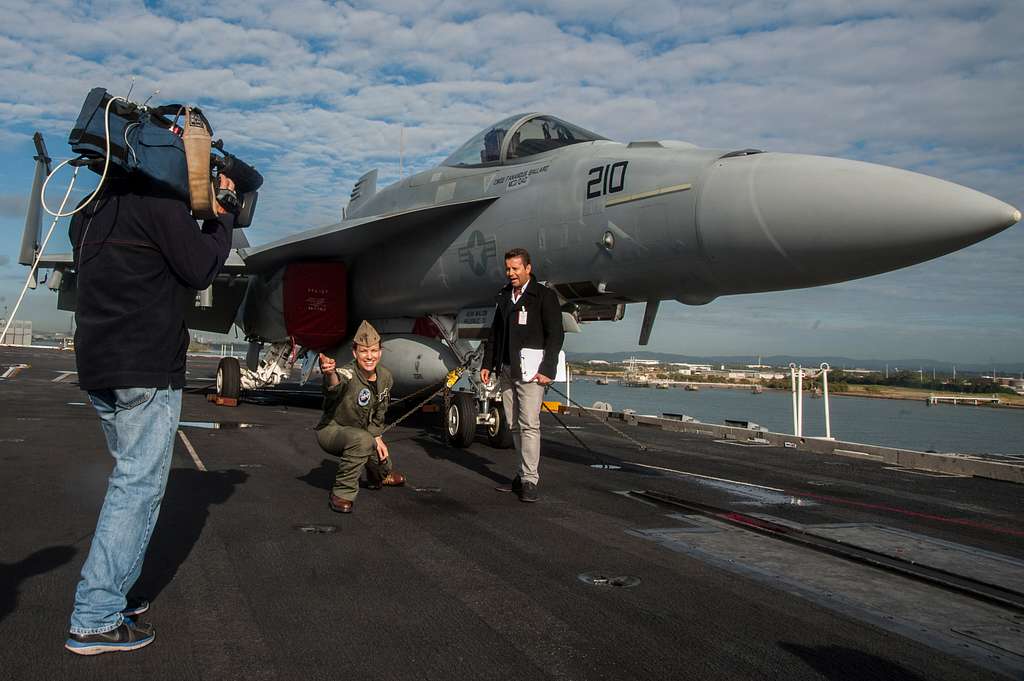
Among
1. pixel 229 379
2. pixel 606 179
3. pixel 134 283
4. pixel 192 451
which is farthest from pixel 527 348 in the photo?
pixel 229 379

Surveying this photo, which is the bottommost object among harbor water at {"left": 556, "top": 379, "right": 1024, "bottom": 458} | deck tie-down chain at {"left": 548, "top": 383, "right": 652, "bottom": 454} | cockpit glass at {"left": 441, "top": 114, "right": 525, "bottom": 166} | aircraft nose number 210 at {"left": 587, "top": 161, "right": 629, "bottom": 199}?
harbor water at {"left": 556, "top": 379, "right": 1024, "bottom": 458}

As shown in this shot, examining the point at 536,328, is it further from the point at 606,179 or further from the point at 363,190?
the point at 363,190

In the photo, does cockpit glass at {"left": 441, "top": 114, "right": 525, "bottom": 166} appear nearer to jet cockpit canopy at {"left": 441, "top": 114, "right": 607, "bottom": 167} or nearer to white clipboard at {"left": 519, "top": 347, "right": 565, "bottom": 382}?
jet cockpit canopy at {"left": 441, "top": 114, "right": 607, "bottom": 167}

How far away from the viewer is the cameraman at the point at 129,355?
8.30 feet

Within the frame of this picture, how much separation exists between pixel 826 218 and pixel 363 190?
937 centimetres

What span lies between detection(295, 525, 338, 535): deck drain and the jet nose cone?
11.7 feet

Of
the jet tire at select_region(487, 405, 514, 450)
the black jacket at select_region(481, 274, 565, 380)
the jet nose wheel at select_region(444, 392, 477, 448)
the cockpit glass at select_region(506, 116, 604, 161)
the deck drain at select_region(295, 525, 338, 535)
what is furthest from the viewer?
the jet tire at select_region(487, 405, 514, 450)

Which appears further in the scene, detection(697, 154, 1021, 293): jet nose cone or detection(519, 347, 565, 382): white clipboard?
detection(519, 347, 565, 382): white clipboard

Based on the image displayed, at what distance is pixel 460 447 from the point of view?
27.4ft

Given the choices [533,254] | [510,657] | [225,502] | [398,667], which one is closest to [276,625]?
[398,667]

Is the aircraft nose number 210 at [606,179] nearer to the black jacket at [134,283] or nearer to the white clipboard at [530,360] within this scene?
the white clipboard at [530,360]

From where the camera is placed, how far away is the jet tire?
8.53 m

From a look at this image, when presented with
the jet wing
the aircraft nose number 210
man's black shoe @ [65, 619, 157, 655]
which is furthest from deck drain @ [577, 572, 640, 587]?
the jet wing

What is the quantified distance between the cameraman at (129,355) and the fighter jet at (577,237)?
160 inches
